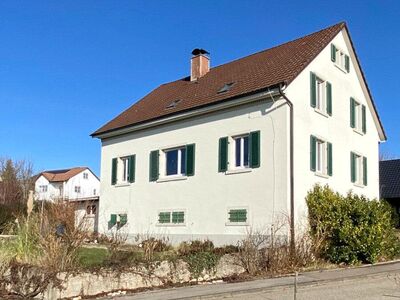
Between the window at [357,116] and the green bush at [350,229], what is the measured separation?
18.7 feet

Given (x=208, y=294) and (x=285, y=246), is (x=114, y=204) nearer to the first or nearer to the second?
(x=285, y=246)

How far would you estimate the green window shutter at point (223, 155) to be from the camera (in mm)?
18797

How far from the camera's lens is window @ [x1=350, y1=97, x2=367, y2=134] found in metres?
22.2

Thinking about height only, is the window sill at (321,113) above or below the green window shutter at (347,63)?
below

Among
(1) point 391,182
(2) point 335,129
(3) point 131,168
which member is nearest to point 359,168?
(2) point 335,129

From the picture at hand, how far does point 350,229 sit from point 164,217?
8.25m

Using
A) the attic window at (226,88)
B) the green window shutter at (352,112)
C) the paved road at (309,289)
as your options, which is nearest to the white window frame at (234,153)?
the attic window at (226,88)

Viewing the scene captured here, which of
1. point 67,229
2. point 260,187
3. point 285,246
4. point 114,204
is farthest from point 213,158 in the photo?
point 67,229

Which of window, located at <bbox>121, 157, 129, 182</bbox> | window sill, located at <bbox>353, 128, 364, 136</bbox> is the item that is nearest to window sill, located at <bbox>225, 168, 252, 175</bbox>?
window sill, located at <bbox>353, 128, 364, 136</bbox>

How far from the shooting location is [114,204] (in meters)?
24.2

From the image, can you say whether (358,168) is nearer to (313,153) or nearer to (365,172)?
(365,172)

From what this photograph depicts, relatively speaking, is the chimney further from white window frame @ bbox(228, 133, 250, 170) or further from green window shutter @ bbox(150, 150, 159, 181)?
white window frame @ bbox(228, 133, 250, 170)

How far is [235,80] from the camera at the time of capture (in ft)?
68.9

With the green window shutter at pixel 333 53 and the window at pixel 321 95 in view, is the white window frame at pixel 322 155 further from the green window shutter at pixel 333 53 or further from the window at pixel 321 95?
the green window shutter at pixel 333 53
